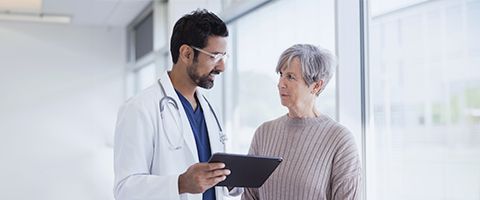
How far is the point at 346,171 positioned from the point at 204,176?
0.50m

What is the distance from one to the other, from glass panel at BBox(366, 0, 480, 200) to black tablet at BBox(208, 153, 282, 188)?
658 mm

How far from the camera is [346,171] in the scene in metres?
1.70

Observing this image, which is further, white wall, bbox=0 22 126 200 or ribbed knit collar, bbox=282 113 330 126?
white wall, bbox=0 22 126 200

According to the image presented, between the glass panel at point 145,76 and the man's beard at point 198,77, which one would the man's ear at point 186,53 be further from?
the glass panel at point 145,76

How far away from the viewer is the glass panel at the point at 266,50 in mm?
2676

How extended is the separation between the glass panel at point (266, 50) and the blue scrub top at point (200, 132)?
835 mm

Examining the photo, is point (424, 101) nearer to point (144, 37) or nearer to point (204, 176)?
point (204, 176)

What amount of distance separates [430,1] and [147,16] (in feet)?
13.3

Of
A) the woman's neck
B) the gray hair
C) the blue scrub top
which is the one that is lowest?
the blue scrub top

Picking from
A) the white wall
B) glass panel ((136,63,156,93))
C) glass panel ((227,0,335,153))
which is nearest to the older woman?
glass panel ((227,0,335,153))

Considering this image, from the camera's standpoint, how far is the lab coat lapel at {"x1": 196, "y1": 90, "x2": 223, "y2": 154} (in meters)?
1.80

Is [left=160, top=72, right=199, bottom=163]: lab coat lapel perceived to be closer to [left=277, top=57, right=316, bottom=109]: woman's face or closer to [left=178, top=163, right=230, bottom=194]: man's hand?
[left=178, top=163, right=230, bottom=194]: man's hand

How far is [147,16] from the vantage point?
5.62m

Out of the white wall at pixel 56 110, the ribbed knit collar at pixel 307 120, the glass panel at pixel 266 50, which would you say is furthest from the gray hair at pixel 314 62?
the white wall at pixel 56 110
